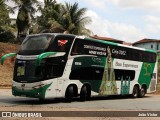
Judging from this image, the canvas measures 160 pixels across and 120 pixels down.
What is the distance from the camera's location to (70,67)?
2020 cm

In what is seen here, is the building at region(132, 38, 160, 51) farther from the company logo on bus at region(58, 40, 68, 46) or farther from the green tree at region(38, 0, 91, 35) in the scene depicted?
the company logo on bus at region(58, 40, 68, 46)

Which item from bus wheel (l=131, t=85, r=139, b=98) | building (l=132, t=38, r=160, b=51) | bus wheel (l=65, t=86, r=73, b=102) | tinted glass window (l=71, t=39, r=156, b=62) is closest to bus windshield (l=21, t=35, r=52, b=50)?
tinted glass window (l=71, t=39, r=156, b=62)

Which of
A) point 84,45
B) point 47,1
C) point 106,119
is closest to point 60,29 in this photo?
point 47,1

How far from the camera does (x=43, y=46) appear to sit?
1905 cm

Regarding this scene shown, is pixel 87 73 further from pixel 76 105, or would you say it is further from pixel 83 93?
pixel 76 105

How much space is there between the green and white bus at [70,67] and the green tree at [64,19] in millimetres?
24416

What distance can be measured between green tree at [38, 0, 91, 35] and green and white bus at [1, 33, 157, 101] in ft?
80.1

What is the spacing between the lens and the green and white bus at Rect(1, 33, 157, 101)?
18828 mm

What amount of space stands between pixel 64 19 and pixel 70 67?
30934 millimetres

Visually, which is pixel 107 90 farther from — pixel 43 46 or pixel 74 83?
pixel 43 46

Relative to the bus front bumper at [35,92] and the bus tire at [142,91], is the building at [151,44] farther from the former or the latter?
the bus front bumper at [35,92]

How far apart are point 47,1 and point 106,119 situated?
154 ft

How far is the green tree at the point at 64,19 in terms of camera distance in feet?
164

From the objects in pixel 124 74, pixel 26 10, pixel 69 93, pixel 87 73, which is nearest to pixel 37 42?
pixel 69 93
